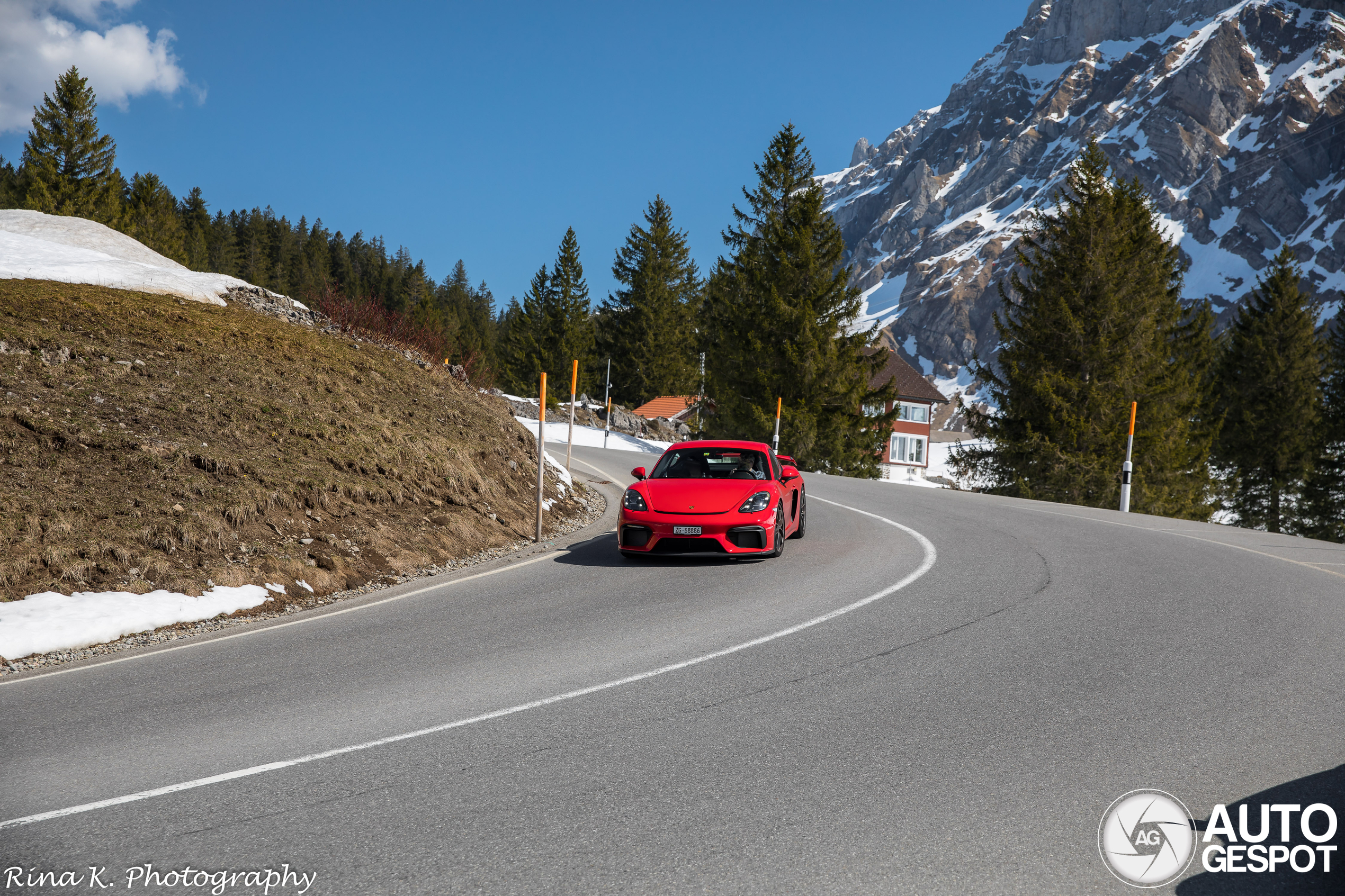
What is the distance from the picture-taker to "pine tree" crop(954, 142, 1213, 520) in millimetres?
26188

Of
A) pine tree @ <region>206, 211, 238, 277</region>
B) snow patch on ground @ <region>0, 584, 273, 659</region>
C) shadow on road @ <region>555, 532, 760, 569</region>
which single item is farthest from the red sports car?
pine tree @ <region>206, 211, 238, 277</region>

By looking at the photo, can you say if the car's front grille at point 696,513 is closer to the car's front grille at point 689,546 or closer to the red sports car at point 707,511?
the red sports car at point 707,511

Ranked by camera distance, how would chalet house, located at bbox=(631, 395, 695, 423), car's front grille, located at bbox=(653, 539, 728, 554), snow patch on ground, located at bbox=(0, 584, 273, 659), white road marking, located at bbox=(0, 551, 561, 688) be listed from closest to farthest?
white road marking, located at bbox=(0, 551, 561, 688) → snow patch on ground, located at bbox=(0, 584, 273, 659) → car's front grille, located at bbox=(653, 539, 728, 554) → chalet house, located at bbox=(631, 395, 695, 423)

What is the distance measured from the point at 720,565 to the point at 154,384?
26.0ft

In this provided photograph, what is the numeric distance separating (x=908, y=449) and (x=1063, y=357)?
5358 centimetres

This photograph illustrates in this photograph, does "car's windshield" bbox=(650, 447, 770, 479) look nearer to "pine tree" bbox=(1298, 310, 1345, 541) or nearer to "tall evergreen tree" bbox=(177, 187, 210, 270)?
"pine tree" bbox=(1298, 310, 1345, 541)

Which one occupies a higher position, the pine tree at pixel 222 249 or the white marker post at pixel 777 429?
the pine tree at pixel 222 249

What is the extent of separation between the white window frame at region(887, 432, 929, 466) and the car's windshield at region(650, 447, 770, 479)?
229 feet

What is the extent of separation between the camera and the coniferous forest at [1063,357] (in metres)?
26.6

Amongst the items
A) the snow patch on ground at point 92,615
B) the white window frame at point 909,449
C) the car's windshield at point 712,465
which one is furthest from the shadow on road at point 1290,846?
the white window frame at point 909,449

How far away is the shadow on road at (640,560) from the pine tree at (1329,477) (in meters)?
33.9

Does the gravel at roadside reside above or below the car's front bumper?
below

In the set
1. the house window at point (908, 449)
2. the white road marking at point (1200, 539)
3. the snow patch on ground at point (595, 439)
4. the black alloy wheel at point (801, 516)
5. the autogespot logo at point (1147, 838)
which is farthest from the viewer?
the house window at point (908, 449)

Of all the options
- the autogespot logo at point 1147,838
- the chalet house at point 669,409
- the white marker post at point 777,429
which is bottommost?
the autogespot logo at point 1147,838
